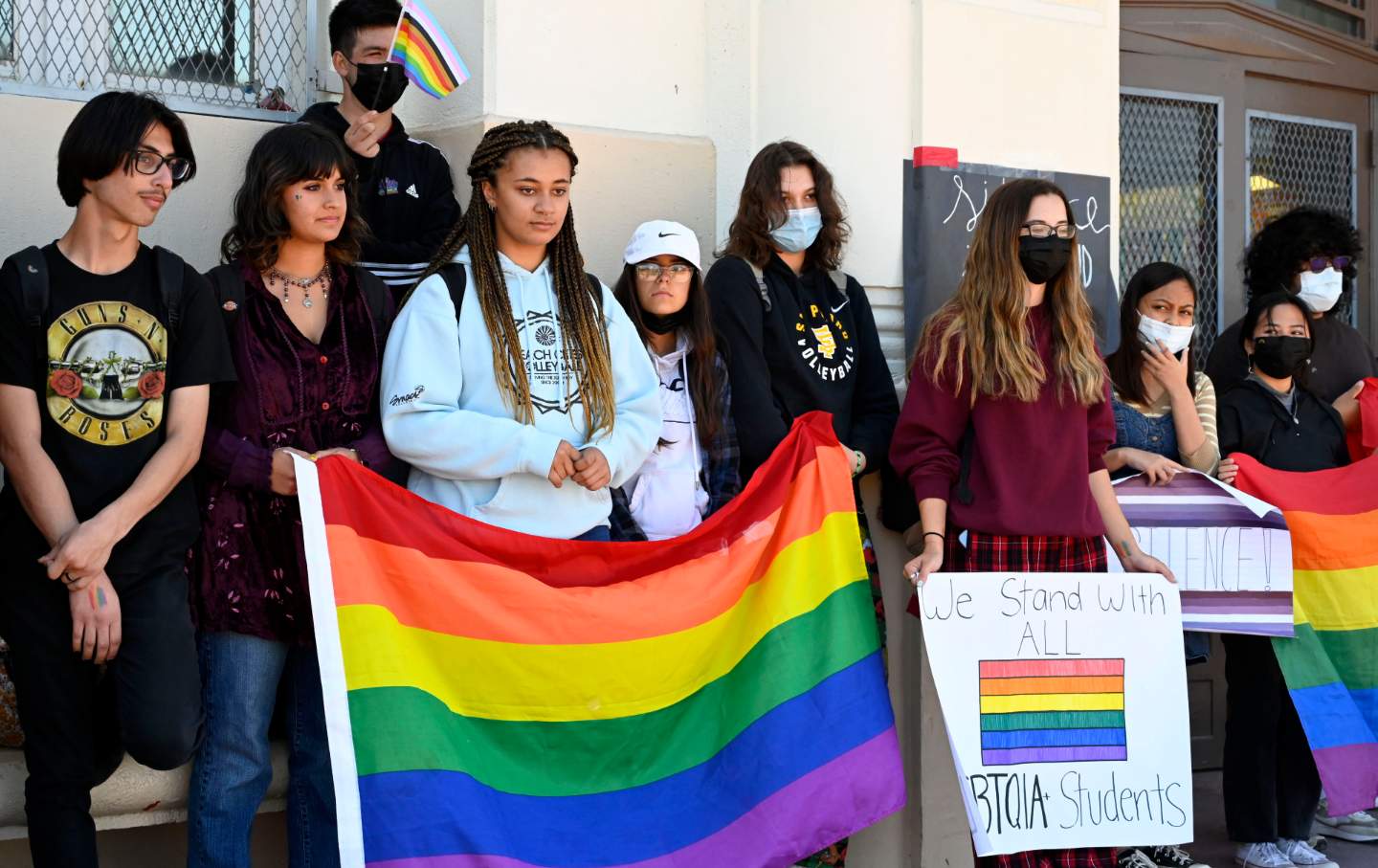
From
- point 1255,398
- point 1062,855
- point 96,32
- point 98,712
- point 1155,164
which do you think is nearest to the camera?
point 98,712

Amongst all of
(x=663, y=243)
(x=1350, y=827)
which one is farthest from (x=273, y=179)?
(x=1350, y=827)

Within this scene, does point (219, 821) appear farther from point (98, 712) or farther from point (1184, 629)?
point (1184, 629)

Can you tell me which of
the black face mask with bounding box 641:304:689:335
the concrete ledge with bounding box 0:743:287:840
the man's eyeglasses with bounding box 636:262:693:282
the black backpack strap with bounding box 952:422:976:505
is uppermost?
the man's eyeglasses with bounding box 636:262:693:282

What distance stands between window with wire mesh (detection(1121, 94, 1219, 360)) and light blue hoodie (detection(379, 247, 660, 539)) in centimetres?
387

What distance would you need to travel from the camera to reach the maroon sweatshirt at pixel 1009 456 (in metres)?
4.57

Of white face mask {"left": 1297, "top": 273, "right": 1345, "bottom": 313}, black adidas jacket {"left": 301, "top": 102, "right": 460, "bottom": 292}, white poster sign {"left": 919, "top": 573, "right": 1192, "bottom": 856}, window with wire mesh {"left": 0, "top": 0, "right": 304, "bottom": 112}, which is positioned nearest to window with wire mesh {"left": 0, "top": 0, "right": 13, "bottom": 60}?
window with wire mesh {"left": 0, "top": 0, "right": 304, "bottom": 112}

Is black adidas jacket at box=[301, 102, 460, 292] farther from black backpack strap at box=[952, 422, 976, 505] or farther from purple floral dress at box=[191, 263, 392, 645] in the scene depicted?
black backpack strap at box=[952, 422, 976, 505]

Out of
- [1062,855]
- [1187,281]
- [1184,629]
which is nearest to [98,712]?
[1062,855]

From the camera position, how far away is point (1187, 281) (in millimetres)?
5566

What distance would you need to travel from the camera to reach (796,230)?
4.97 metres

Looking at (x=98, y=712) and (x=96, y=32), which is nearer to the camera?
(x=98, y=712)

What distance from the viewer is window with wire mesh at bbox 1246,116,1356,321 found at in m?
7.83

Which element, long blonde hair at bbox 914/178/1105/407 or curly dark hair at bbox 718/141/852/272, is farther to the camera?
curly dark hair at bbox 718/141/852/272

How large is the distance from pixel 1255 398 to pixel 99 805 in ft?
13.8
